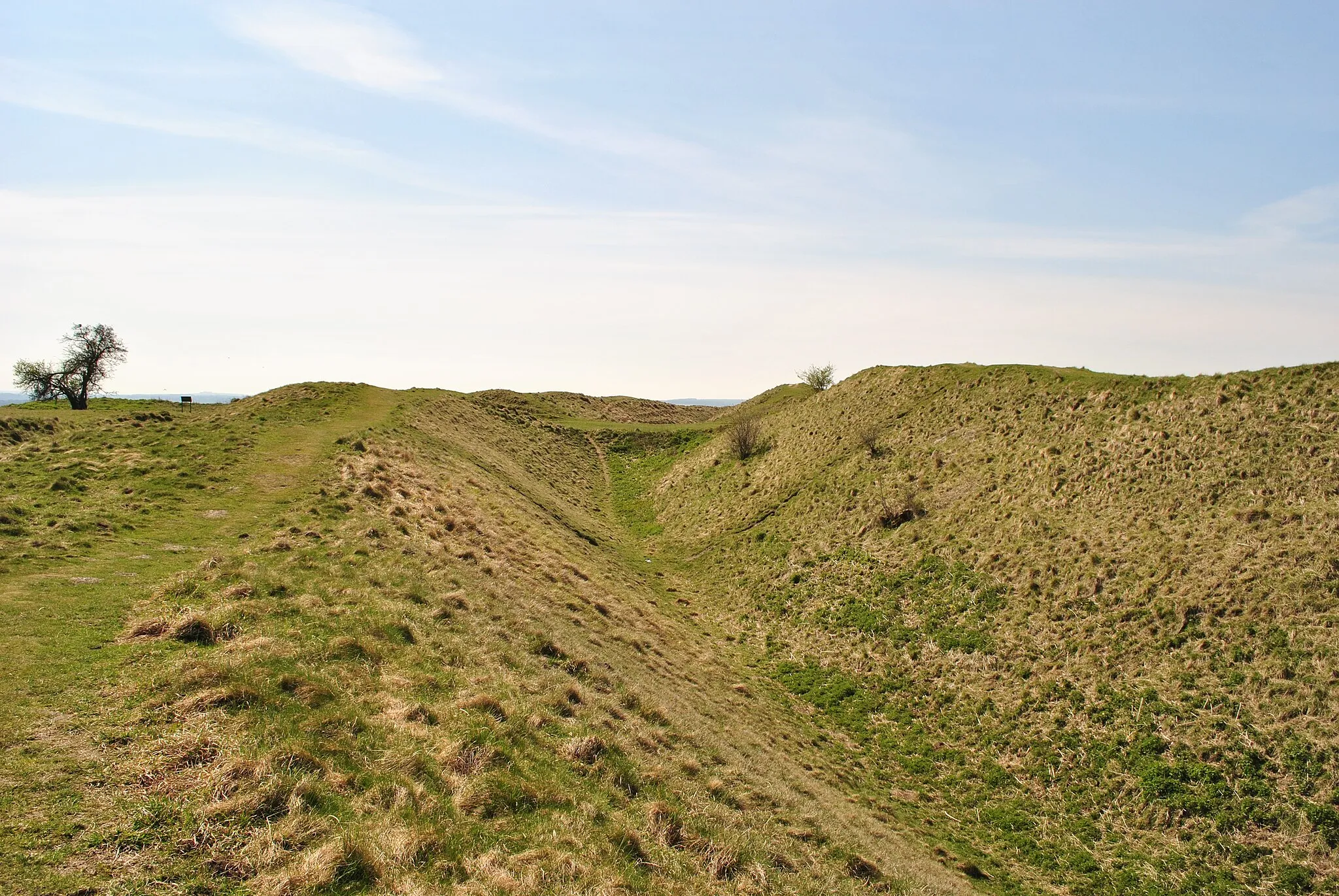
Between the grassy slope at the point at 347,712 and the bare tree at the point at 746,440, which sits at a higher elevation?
the bare tree at the point at 746,440

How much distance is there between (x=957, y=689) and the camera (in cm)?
2389

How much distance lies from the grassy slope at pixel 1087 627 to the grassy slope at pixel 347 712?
3950mm

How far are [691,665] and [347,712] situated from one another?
1702cm

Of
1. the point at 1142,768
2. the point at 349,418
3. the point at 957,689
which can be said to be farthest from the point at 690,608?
the point at 349,418

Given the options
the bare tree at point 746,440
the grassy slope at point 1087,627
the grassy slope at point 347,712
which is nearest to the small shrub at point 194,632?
the grassy slope at point 347,712

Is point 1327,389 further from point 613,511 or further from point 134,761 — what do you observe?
point 613,511

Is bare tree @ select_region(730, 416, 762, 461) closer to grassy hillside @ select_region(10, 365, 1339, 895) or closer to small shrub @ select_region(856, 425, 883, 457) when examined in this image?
small shrub @ select_region(856, 425, 883, 457)

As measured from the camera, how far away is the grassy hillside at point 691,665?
29.3 feet

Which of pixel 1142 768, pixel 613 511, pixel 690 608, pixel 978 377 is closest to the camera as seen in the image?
pixel 1142 768

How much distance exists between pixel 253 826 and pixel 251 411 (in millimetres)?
40654

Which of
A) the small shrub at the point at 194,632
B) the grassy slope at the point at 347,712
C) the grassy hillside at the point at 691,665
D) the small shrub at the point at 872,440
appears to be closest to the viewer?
the grassy slope at the point at 347,712

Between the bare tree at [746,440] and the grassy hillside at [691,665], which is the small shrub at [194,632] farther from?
the bare tree at [746,440]

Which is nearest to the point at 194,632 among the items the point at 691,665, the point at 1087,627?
the point at 691,665

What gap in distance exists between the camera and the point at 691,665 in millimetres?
26156
